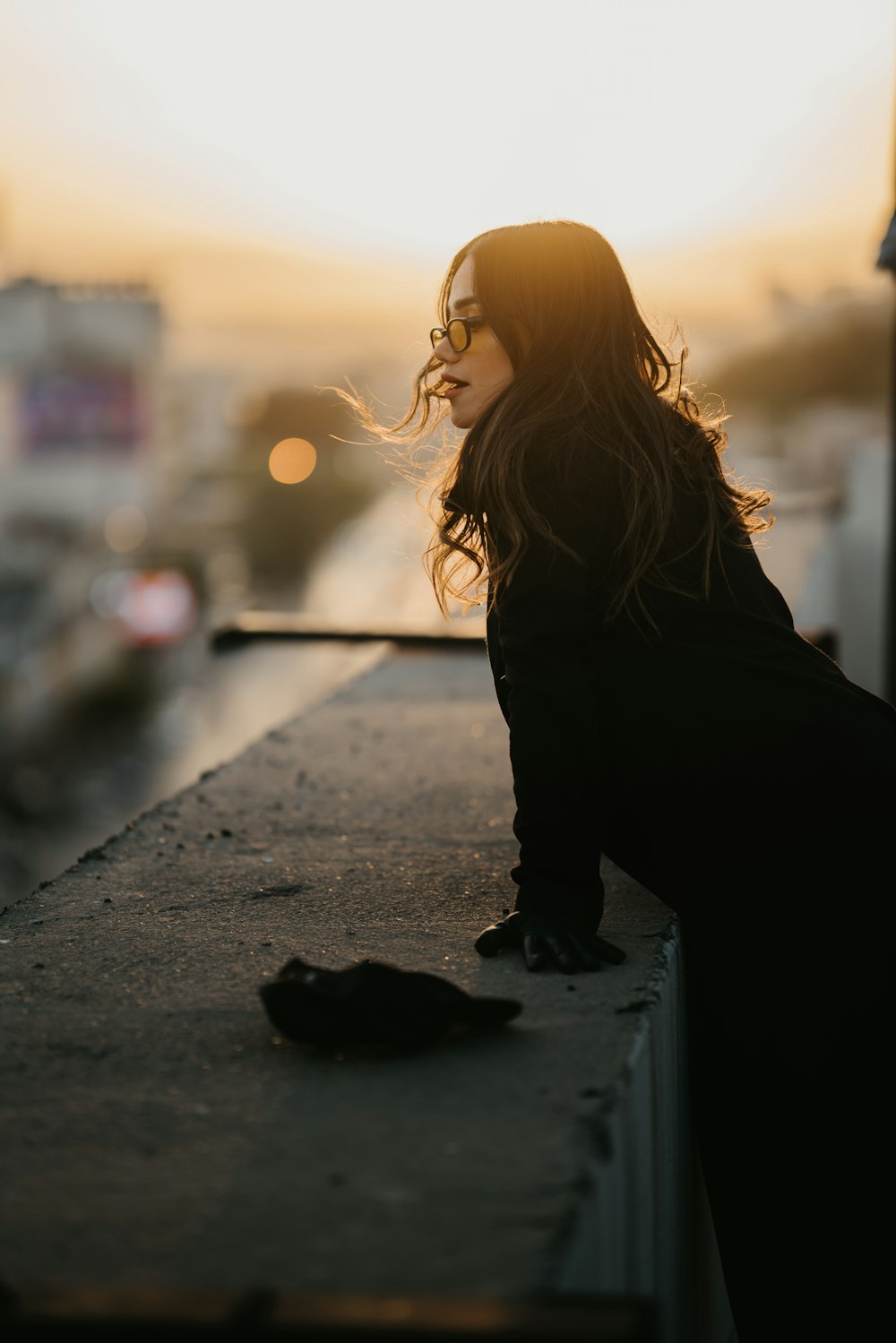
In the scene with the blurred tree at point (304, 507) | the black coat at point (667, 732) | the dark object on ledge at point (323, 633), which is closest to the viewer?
the black coat at point (667, 732)

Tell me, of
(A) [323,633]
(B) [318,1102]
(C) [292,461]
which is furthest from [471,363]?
(C) [292,461]

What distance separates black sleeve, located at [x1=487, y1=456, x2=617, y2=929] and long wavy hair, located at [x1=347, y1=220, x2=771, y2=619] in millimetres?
45

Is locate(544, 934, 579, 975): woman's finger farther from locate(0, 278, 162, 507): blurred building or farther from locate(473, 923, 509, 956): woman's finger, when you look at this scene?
locate(0, 278, 162, 507): blurred building

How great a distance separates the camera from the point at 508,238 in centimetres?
239

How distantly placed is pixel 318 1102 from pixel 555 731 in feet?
2.25

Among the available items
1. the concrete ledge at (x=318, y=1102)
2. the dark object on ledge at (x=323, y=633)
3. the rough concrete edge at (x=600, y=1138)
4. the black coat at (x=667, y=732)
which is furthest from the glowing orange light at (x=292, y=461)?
the rough concrete edge at (x=600, y=1138)

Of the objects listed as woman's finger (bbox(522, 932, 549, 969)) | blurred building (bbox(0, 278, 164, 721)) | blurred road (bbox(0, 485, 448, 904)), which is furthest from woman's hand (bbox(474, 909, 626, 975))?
blurred building (bbox(0, 278, 164, 721))

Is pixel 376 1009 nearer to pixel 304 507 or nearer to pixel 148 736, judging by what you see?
pixel 148 736

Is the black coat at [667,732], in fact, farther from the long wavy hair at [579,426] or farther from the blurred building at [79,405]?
the blurred building at [79,405]

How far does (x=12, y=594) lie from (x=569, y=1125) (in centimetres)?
4595

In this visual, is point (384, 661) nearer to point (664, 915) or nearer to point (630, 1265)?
point (664, 915)

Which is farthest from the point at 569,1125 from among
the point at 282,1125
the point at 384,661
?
the point at 384,661

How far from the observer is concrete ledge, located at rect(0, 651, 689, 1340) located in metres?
1.45

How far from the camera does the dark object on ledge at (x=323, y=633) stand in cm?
597
